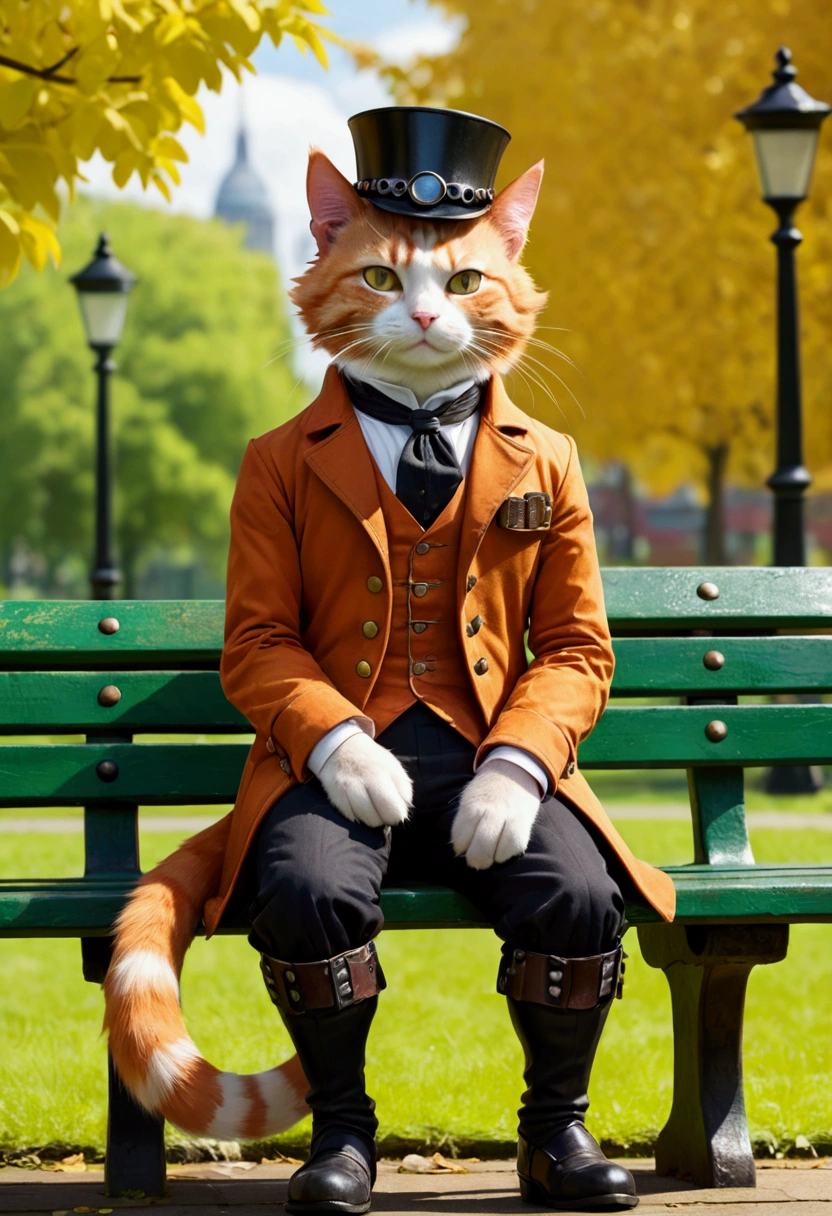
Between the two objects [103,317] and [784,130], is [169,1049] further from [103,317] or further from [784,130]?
[103,317]

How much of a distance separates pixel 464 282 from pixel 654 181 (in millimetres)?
12643

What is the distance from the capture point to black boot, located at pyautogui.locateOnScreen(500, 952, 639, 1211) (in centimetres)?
264

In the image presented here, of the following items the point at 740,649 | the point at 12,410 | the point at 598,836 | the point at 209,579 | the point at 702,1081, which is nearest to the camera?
the point at 598,836

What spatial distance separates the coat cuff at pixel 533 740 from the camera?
9.04 feet

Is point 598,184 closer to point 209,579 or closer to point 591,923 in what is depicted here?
point 591,923

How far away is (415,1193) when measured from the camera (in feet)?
9.80

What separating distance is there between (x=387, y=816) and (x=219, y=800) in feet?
2.26

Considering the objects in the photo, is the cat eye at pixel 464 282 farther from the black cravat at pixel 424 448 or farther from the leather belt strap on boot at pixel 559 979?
the leather belt strap on boot at pixel 559 979

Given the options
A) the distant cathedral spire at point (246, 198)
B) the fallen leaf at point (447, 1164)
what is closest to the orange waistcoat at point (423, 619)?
the fallen leaf at point (447, 1164)

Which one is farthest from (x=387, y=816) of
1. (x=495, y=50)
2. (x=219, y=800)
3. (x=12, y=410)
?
(x=12, y=410)

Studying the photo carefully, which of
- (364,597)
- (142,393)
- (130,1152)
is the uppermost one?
(142,393)

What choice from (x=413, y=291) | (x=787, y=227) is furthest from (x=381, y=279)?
(x=787, y=227)

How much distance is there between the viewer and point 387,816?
268 centimetres

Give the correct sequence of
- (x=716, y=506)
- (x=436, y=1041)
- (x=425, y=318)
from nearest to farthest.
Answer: (x=425, y=318)
(x=436, y=1041)
(x=716, y=506)
